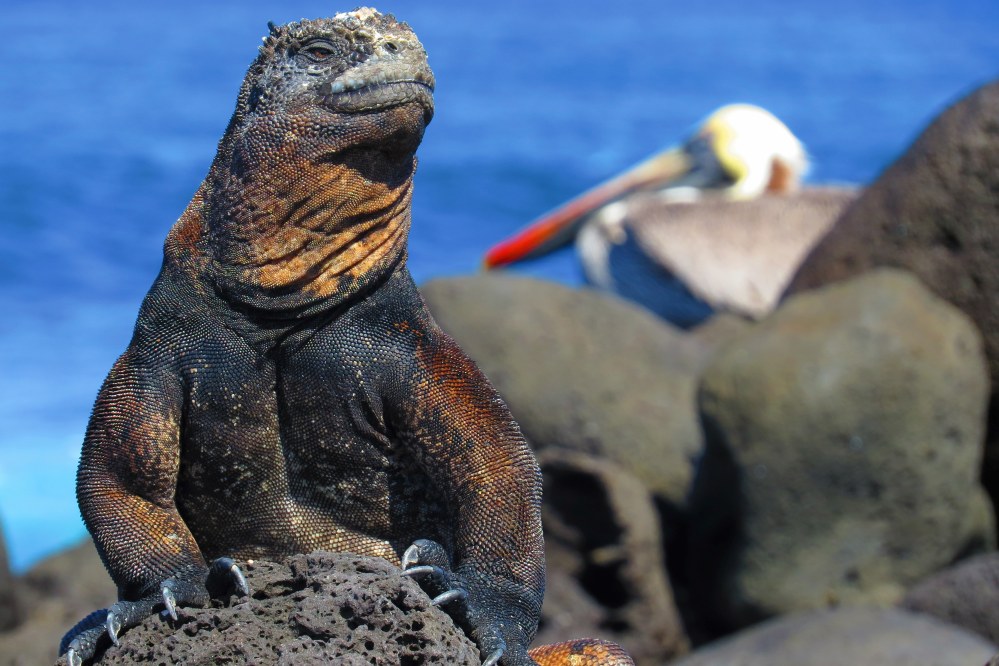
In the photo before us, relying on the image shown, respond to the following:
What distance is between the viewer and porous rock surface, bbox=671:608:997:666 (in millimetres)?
7648

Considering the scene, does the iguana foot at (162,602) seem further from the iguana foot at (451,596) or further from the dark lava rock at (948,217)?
the dark lava rock at (948,217)

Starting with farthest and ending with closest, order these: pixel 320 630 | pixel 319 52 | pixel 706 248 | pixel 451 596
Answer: pixel 706 248 → pixel 319 52 → pixel 451 596 → pixel 320 630

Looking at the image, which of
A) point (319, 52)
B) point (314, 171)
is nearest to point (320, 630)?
point (314, 171)

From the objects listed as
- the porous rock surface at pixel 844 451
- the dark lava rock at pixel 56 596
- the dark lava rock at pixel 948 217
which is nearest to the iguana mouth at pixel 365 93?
the dark lava rock at pixel 56 596

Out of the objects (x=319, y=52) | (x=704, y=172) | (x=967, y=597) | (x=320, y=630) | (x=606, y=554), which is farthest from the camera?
(x=704, y=172)

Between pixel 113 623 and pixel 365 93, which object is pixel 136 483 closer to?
pixel 113 623

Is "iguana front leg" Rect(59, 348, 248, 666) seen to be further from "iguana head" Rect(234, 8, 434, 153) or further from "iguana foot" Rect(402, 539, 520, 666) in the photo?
"iguana head" Rect(234, 8, 434, 153)

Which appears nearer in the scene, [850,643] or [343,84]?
[343,84]

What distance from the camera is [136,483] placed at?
12.9 feet

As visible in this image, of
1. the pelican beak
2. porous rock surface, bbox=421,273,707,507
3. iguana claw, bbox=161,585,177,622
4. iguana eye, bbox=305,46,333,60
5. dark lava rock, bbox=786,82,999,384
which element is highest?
iguana eye, bbox=305,46,333,60

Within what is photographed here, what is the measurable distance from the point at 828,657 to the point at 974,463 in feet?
7.93

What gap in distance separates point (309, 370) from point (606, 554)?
17.5 feet

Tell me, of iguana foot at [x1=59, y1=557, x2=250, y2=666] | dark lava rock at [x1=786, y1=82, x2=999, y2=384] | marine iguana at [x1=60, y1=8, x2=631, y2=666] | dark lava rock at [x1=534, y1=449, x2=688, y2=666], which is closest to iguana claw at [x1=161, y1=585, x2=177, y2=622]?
iguana foot at [x1=59, y1=557, x2=250, y2=666]

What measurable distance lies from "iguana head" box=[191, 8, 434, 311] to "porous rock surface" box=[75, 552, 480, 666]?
76 centimetres
